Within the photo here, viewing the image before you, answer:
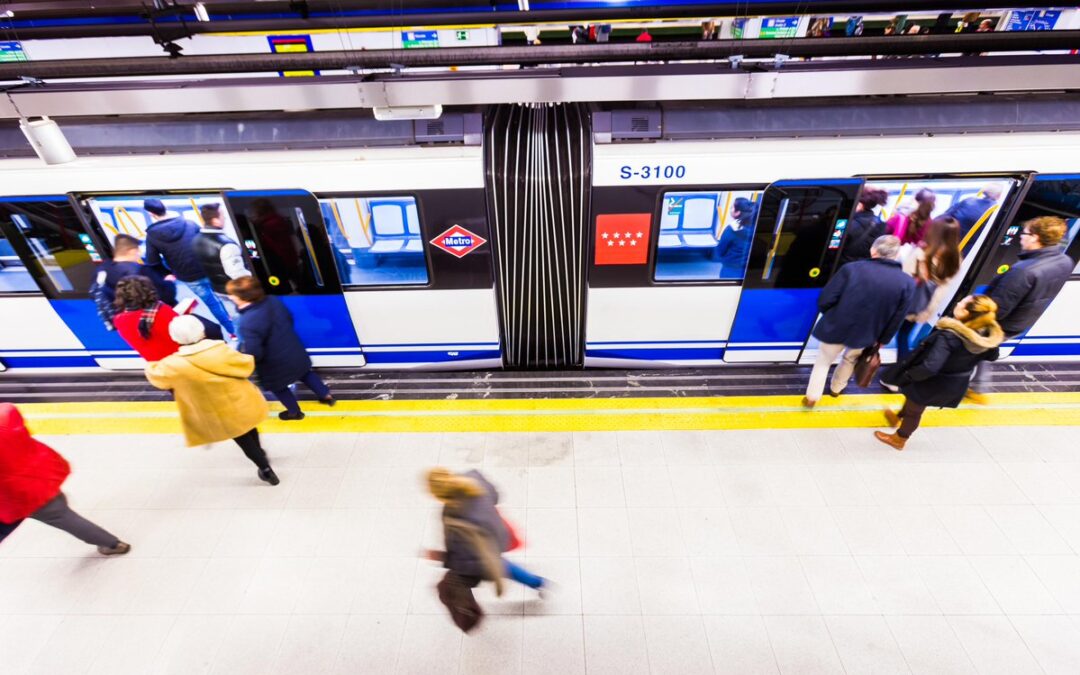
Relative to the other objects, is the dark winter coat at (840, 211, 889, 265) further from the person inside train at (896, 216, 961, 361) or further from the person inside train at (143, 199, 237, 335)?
the person inside train at (143, 199, 237, 335)

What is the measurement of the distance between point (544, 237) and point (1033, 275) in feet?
11.2

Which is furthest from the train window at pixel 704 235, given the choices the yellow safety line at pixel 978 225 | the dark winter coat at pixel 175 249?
the dark winter coat at pixel 175 249

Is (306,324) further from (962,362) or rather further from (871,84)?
(962,362)

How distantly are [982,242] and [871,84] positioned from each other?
1995 millimetres

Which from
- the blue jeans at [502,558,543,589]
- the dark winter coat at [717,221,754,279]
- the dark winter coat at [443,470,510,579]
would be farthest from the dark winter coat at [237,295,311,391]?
the dark winter coat at [717,221,754,279]

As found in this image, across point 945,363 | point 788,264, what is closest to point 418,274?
point 788,264

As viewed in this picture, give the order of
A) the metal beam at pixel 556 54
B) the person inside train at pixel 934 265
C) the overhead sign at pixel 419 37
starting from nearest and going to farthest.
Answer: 1. the metal beam at pixel 556 54
2. the person inside train at pixel 934 265
3. the overhead sign at pixel 419 37

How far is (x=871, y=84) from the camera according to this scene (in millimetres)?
3041

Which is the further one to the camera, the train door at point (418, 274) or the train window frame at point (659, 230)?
the train door at point (418, 274)

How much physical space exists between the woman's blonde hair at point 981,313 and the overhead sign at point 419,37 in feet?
25.3

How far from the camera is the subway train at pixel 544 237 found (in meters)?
3.75

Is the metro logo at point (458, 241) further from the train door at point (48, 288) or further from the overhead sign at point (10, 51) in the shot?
the overhead sign at point (10, 51)

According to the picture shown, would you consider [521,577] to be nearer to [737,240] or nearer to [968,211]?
[737,240]

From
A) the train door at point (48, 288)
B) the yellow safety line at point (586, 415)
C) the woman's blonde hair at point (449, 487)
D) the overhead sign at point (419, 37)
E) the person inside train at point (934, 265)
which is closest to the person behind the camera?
the woman's blonde hair at point (449, 487)
